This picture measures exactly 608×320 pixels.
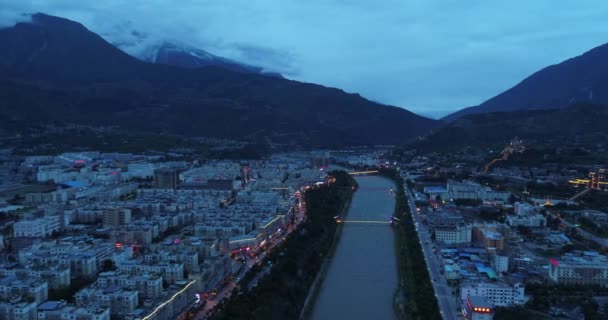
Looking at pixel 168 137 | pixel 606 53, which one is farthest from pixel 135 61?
pixel 606 53

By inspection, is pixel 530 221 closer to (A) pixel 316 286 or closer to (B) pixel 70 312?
(A) pixel 316 286

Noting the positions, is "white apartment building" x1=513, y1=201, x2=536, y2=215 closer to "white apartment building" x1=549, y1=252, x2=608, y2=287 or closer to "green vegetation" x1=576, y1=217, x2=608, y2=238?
"green vegetation" x1=576, y1=217, x2=608, y2=238

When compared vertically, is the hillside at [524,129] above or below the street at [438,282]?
above

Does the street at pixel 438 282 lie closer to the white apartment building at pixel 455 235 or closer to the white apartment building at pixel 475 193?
the white apartment building at pixel 455 235

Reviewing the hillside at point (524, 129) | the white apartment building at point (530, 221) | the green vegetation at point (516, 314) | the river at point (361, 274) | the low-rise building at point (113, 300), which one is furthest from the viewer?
the hillside at point (524, 129)

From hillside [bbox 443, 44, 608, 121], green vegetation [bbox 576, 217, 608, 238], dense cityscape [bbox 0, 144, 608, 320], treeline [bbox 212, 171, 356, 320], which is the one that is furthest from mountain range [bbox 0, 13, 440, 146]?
green vegetation [bbox 576, 217, 608, 238]

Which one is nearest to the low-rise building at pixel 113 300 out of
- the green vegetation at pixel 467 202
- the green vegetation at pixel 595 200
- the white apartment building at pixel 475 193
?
the green vegetation at pixel 467 202

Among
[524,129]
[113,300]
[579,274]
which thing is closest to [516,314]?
[579,274]
